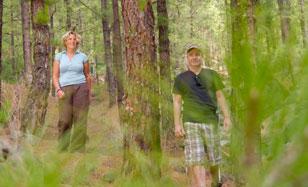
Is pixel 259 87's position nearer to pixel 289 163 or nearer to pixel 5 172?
pixel 289 163

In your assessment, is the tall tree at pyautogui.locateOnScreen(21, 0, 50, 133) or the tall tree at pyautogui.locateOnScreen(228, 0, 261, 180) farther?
the tall tree at pyautogui.locateOnScreen(21, 0, 50, 133)

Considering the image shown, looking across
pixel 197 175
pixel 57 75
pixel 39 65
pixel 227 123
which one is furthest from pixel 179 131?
pixel 39 65

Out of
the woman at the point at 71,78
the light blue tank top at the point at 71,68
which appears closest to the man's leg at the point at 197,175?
the woman at the point at 71,78

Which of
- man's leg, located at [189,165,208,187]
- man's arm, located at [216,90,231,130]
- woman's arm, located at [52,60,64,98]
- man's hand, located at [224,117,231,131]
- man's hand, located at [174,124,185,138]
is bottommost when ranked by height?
man's leg, located at [189,165,208,187]

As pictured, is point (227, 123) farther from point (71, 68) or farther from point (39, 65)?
point (39, 65)

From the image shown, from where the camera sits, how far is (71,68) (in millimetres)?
7523

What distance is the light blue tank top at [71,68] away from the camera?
7.47 m

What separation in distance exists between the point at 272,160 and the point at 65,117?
6.76 meters

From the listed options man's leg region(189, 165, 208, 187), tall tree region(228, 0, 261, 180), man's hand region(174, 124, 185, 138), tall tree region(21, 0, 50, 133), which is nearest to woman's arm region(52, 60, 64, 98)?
man's hand region(174, 124, 185, 138)

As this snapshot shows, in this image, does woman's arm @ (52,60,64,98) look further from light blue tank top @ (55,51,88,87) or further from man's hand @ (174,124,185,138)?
man's hand @ (174,124,185,138)

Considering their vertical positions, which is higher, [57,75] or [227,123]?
[57,75]

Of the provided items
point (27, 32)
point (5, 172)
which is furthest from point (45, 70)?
point (5, 172)

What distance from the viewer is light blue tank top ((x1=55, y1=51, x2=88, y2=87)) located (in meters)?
7.47

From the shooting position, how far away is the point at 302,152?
91 centimetres
